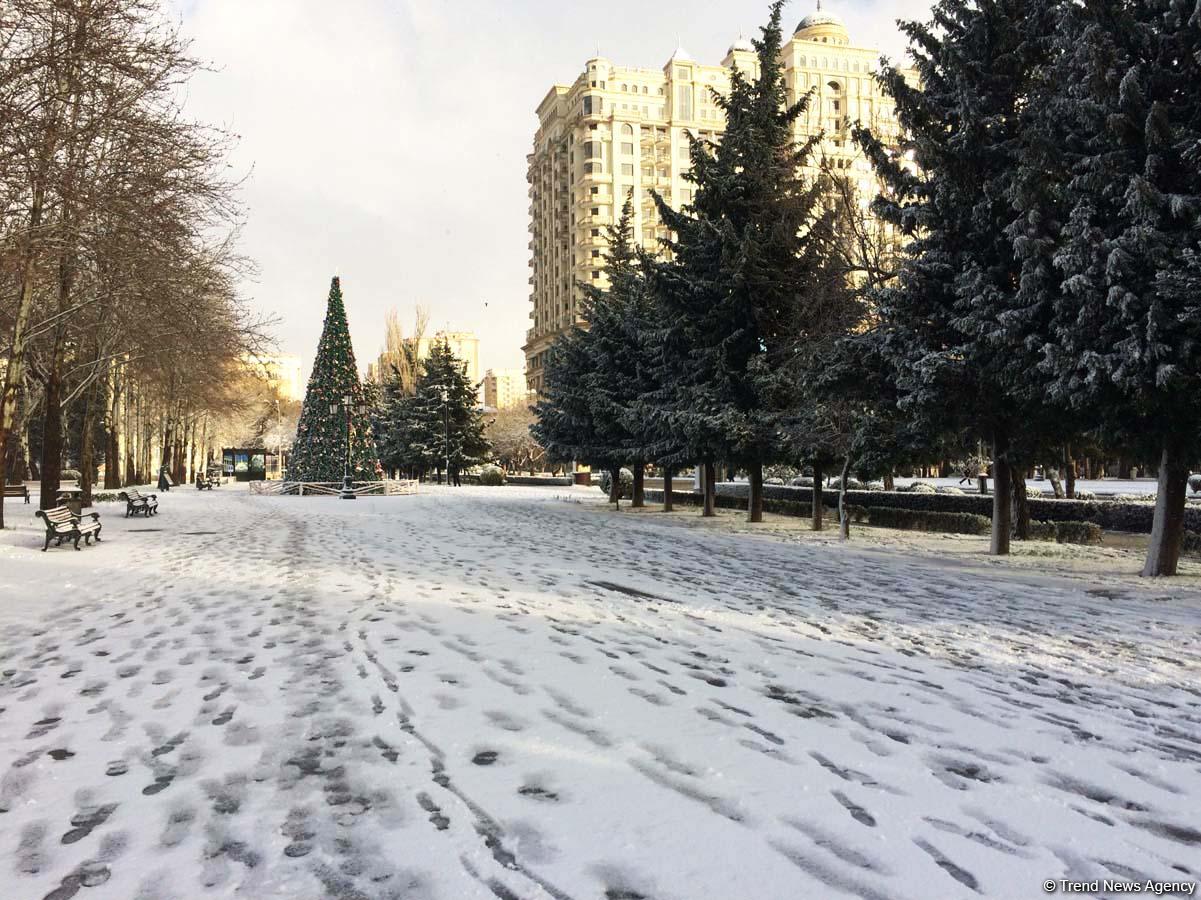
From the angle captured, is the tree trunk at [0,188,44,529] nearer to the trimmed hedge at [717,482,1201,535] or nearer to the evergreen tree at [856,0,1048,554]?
the evergreen tree at [856,0,1048,554]

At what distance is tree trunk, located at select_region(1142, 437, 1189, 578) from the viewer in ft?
37.6

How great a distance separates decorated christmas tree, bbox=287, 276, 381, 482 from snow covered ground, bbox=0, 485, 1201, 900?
3088 cm

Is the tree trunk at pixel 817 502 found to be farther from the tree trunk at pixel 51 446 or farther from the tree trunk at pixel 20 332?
the tree trunk at pixel 51 446

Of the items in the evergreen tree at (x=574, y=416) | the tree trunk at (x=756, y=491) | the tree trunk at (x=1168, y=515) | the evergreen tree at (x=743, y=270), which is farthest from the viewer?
the evergreen tree at (x=574, y=416)

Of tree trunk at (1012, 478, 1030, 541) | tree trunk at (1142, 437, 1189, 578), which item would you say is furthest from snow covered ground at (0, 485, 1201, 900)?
tree trunk at (1012, 478, 1030, 541)

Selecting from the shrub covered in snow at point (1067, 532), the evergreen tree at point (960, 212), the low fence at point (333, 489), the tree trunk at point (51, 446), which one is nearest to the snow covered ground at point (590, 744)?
the evergreen tree at point (960, 212)

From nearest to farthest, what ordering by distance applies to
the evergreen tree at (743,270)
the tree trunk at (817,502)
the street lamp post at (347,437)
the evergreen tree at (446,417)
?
the evergreen tree at (743,270)
the tree trunk at (817,502)
the street lamp post at (347,437)
the evergreen tree at (446,417)

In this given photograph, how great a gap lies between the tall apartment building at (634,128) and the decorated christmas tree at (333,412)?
5599cm

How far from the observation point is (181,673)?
6059 mm

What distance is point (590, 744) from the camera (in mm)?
4496

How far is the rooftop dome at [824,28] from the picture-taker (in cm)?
10569

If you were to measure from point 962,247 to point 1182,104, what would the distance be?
11.5ft

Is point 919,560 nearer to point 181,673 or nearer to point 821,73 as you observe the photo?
point 181,673

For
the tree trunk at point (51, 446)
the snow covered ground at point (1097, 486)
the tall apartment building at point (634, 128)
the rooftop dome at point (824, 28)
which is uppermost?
the rooftop dome at point (824, 28)
